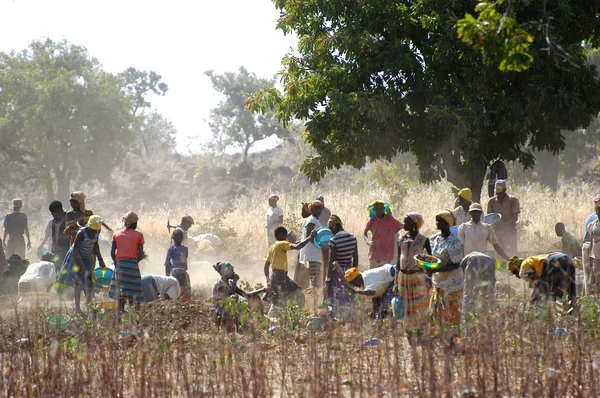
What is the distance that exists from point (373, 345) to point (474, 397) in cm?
162

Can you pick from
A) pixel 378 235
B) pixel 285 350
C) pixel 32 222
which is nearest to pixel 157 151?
→ pixel 32 222

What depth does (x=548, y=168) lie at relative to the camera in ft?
123

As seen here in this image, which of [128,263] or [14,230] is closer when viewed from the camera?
[128,263]

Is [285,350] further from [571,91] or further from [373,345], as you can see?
[571,91]

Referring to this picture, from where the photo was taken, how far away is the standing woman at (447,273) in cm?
723

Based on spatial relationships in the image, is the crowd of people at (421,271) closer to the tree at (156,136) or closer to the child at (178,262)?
the child at (178,262)

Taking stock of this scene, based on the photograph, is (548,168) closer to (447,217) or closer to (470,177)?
(470,177)

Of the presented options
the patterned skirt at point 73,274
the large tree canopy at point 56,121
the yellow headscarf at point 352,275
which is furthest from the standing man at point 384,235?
the large tree canopy at point 56,121

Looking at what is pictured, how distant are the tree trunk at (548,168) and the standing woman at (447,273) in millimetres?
30990

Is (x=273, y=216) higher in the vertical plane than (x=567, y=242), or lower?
higher

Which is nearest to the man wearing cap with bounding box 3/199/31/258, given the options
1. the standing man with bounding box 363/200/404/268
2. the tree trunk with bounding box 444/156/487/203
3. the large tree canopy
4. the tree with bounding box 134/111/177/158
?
the standing man with bounding box 363/200/404/268

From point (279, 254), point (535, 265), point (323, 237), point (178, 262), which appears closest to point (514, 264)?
point (535, 265)

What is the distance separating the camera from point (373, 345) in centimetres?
644

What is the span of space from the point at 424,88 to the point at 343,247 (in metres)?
5.23
